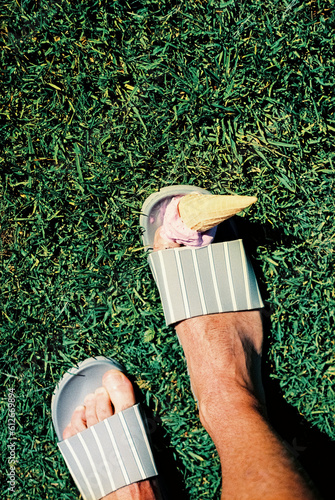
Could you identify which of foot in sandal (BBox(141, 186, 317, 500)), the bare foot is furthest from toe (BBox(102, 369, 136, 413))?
foot in sandal (BBox(141, 186, 317, 500))

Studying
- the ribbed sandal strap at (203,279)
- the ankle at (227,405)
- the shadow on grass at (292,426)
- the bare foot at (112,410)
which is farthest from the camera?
the shadow on grass at (292,426)

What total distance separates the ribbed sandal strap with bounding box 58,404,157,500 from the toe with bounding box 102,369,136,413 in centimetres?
4

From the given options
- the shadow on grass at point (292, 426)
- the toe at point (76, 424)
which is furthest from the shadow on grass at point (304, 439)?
the toe at point (76, 424)

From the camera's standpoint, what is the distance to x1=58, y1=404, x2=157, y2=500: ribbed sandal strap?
2.29 meters

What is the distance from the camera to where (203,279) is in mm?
2225

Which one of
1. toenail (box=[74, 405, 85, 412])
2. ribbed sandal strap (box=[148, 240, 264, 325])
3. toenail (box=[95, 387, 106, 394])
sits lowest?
Result: toenail (box=[74, 405, 85, 412])

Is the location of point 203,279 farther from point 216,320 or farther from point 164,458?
point 164,458

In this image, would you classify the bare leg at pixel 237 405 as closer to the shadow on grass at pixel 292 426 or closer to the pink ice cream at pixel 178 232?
the shadow on grass at pixel 292 426

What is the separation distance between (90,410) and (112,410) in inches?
4.6

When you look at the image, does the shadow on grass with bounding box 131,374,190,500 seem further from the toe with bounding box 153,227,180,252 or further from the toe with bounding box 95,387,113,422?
the toe with bounding box 153,227,180,252

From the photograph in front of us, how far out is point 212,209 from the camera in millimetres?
1847

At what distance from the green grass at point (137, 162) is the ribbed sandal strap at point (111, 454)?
18 cm

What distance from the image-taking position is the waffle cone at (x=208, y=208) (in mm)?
1792

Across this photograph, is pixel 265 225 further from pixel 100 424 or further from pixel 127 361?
pixel 100 424
